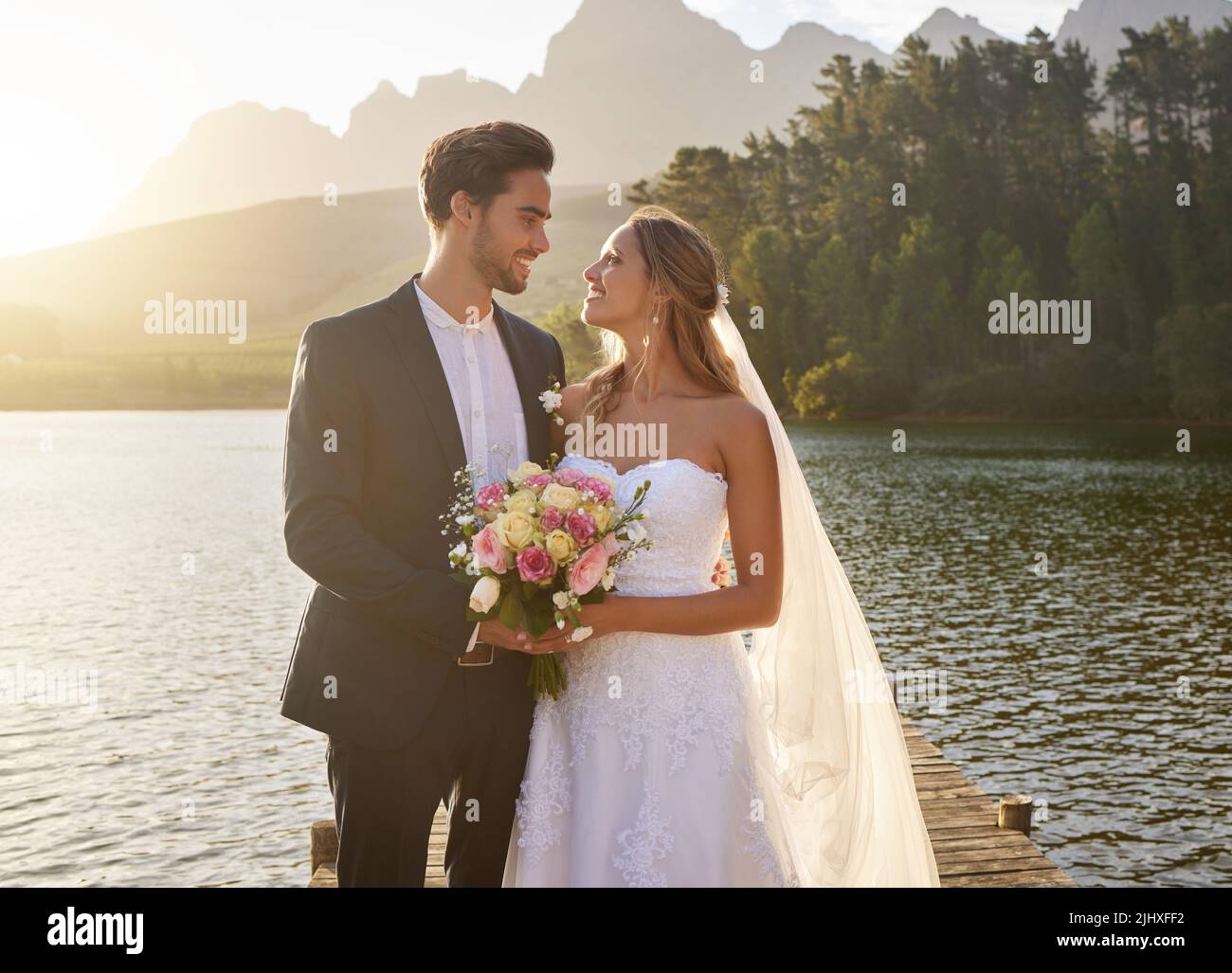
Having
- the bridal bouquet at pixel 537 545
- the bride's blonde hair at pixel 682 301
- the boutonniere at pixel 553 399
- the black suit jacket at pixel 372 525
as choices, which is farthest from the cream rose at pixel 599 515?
the bride's blonde hair at pixel 682 301

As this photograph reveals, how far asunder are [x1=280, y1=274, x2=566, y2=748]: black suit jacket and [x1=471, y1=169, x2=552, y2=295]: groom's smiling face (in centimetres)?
33

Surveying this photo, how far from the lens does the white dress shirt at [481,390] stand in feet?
12.4

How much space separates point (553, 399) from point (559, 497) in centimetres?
63

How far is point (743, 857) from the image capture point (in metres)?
3.77

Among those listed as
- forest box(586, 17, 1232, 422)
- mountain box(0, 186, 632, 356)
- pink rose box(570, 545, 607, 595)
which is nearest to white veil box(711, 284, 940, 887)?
pink rose box(570, 545, 607, 595)

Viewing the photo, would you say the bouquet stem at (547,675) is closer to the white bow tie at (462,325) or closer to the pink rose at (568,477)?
the pink rose at (568,477)

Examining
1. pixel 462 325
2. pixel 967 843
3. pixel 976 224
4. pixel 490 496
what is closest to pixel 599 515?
pixel 490 496

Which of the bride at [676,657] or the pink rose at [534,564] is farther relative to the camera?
the bride at [676,657]

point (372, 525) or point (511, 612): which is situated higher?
point (372, 525)

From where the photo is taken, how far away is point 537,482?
3453 mm

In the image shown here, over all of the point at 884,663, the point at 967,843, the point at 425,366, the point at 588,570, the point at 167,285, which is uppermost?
the point at 167,285

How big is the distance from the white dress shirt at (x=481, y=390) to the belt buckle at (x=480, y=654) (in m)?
0.54

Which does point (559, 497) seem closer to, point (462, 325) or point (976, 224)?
point (462, 325)
